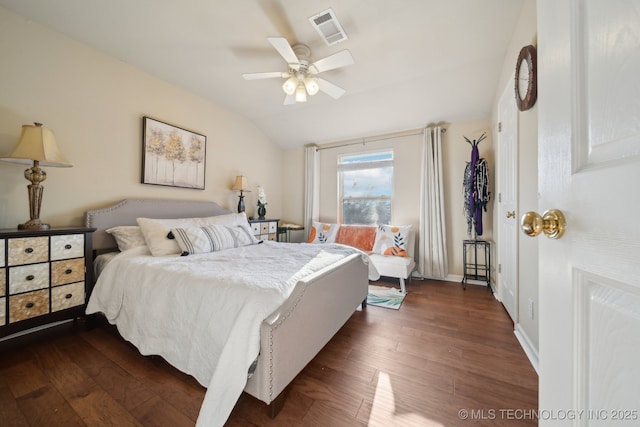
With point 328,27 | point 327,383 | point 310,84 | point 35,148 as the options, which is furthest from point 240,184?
point 327,383

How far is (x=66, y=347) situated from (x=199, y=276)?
135cm

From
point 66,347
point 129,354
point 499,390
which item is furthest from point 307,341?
point 66,347

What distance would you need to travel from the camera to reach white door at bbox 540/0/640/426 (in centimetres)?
35

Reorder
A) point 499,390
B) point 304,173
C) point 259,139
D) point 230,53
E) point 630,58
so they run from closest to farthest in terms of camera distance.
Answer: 1. point 630,58
2. point 499,390
3. point 230,53
4. point 259,139
5. point 304,173

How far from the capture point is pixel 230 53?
7.99ft

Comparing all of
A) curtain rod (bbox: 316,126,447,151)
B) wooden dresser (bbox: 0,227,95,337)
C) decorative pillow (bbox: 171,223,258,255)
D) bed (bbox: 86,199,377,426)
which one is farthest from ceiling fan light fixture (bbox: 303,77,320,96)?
wooden dresser (bbox: 0,227,95,337)

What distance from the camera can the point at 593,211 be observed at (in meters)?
0.41

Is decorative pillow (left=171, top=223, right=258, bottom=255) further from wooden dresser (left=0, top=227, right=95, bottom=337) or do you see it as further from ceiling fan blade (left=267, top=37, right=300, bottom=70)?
ceiling fan blade (left=267, top=37, right=300, bottom=70)

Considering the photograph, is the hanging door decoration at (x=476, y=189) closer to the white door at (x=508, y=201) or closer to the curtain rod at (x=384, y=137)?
the white door at (x=508, y=201)

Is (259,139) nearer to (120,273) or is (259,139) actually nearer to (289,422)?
(120,273)

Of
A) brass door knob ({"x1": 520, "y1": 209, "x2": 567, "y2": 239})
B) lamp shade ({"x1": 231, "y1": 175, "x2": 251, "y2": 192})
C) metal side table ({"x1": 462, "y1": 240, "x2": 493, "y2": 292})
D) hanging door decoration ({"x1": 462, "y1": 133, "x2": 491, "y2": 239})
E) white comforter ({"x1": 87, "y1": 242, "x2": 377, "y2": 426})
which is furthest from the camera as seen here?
lamp shade ({"x1": 231, "y1": 175, "x2": 251, "y2": 192})

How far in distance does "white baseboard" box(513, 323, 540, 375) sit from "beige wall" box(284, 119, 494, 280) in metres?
1.58

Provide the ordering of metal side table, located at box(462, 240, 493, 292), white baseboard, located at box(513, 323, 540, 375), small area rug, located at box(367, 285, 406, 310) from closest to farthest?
white baseboard, located at box(513, 323, 540, 375), small area rug, located at box(367, 285, 406, 310), metal side table, located at box(462, 240, 493, 292)

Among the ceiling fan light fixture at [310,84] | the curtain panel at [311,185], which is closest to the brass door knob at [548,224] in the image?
the ceiling fan light fixture at [310,84]
